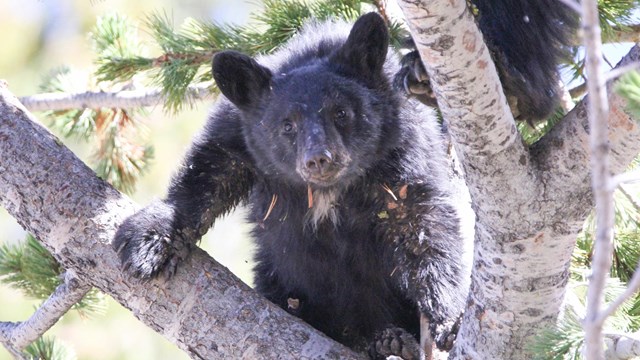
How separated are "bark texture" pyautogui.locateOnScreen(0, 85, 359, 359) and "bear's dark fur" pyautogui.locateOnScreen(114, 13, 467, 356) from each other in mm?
211

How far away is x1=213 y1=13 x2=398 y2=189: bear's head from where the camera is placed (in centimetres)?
388

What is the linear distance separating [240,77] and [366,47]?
0.60 m

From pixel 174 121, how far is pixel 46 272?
6.31 m

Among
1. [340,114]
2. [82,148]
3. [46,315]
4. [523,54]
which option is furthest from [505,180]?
[82,148]

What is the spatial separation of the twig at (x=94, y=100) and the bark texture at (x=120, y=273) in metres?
1.40

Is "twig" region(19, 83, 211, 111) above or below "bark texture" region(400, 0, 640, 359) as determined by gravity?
above

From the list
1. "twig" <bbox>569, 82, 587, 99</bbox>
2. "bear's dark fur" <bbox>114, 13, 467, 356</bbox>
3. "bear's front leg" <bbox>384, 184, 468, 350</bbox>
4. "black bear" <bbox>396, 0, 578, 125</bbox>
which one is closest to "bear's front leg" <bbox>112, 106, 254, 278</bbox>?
"bear's dark fur" <bbox>114, 13, 467, 356</bbox>

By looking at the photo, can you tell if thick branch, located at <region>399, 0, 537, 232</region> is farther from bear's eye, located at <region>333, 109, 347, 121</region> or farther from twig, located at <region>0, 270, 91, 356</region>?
twig, located at <region>0, 270, 91, 356</region>

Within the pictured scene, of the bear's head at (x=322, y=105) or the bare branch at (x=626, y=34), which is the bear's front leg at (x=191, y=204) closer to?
the bear's head at (x=322, y=105)

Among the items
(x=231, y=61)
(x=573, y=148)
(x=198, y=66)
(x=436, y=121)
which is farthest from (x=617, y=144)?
(x=198, y=66)

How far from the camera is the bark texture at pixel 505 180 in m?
2.60

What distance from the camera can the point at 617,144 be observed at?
265 cm

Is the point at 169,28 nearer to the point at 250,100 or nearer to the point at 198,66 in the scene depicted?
the point at 198,66

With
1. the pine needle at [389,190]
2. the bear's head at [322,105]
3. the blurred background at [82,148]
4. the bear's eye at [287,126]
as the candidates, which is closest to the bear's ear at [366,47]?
the bear's head at [322,105]
